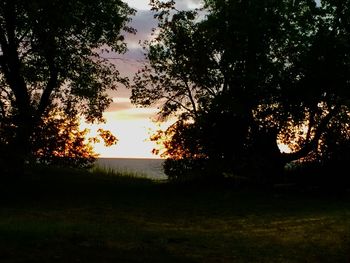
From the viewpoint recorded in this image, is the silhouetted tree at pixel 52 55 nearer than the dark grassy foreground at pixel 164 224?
No

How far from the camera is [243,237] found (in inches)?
557

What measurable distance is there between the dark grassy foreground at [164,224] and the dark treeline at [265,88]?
2.69 metres

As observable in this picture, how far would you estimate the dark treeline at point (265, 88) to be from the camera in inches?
1117

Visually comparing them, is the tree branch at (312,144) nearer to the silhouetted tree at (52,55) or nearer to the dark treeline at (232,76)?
the dark treeline at (232,76)

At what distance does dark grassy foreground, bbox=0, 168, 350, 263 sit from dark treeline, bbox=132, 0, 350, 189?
106 inches

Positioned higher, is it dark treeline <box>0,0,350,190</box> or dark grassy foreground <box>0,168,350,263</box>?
dark treeline <box>0,0,350,190</box>

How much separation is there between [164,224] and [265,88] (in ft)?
46.2

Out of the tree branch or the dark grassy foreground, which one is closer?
the dark grassy foreground

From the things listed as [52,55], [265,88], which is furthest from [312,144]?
[52,55]

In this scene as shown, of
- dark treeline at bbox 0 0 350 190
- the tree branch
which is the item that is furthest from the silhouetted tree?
the tree branch

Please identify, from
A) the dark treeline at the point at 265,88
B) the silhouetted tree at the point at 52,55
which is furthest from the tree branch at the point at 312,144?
the silhouetted tree at the point at 52,55

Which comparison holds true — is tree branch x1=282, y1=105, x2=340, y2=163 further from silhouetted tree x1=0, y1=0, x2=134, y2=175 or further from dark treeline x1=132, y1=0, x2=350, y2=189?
silhouetted tree x1=0, y1=0, x2=134, y2=175

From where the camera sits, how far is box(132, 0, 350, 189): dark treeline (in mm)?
28359

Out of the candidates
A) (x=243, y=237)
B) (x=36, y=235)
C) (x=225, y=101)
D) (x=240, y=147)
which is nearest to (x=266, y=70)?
(x=225, y=101)
